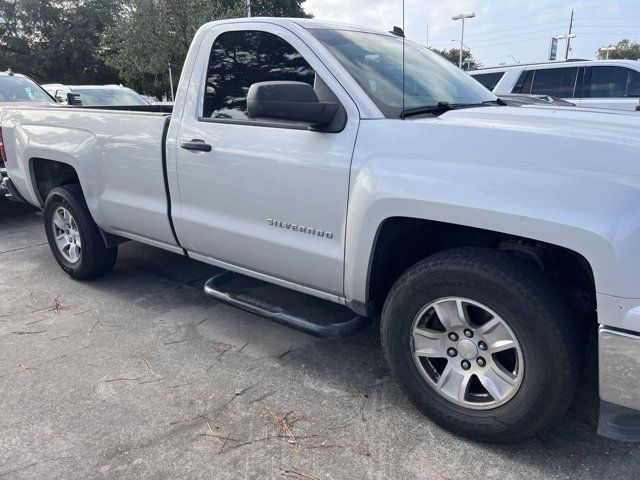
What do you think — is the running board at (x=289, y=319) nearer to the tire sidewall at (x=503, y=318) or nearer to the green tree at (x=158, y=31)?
the tire sidewall at (x=503, y=318)

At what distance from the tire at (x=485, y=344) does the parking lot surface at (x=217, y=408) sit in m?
0.20

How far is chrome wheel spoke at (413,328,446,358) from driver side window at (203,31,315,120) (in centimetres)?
150

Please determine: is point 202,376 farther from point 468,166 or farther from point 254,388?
point 468,166

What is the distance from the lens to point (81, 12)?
32969 mm

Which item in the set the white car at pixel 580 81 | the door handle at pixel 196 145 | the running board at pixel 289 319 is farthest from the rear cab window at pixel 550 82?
the running board at pixel 289 319

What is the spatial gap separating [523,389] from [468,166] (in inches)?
38.7

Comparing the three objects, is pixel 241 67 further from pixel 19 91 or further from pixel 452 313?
pixel 19 91

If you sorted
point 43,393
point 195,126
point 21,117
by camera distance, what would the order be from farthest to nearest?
point 21,117, point 195,126, point 43,393

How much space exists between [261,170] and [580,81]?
7440mm

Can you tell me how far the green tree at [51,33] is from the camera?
107 feet

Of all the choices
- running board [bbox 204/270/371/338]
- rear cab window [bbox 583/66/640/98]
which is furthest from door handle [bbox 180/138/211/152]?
rear cab window [bbox 583/66/640/98]

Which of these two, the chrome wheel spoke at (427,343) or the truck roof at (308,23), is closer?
the chrome wheel spoke at (427,343)

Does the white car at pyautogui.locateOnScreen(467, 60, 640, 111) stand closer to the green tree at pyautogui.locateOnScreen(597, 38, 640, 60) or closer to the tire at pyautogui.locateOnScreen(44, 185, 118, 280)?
the tire at pyautogui.locateOnScreen(44, 185, 118, 280)

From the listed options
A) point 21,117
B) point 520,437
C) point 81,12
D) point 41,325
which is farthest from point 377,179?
point 81,12
